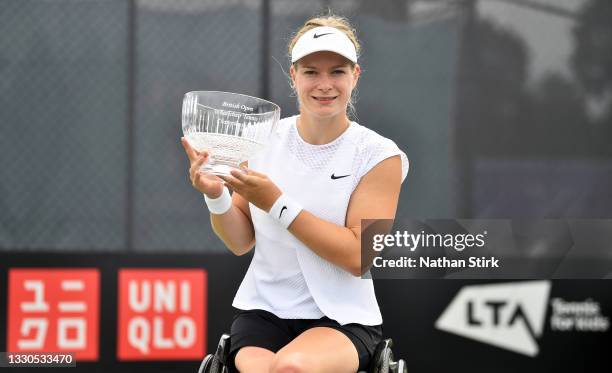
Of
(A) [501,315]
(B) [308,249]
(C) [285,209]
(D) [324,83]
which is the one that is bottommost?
(A) [501,315]

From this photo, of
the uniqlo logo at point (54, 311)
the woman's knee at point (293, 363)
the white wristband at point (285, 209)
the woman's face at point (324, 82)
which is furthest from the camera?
the uniqlo logo at point (54, 311)

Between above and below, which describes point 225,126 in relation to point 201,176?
above

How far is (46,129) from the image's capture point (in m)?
3.92

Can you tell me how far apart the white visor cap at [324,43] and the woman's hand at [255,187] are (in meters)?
0.35

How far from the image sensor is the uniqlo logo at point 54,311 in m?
3.79

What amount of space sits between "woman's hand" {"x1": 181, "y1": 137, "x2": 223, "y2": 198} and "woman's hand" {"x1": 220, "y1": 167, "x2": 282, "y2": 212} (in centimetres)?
5

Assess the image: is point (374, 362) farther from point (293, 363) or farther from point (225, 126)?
point (225, 126)

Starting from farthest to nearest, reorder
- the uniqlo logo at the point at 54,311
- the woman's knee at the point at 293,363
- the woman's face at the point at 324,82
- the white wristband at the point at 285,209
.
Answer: the uniqlo logo at the point at 54,311
the woman's face at the point at 324,82
the white wristband at the point at 285,209
the woman's knee at the point at 293,363

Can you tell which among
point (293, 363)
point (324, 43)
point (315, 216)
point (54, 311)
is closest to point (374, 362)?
point (293, 363)

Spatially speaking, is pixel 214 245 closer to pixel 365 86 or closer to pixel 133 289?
pixel 133 289

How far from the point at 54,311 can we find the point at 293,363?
6.94ft

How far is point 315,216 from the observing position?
2154 mm

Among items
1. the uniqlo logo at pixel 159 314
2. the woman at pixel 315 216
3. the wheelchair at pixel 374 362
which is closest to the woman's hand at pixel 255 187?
the woman at pixel 315 216

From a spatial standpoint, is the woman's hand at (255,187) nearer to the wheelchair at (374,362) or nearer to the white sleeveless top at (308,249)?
the white sleeveless top at (308,249)
